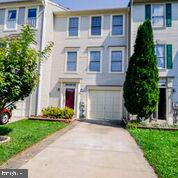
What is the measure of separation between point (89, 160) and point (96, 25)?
13.6 metres

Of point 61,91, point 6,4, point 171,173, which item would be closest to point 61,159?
point 171,173

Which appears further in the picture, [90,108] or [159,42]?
[90,108]

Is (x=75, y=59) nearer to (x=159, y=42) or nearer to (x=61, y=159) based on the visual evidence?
(x=159, y=42)

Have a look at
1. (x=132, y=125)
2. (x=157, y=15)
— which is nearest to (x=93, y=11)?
(x=157, y=15)

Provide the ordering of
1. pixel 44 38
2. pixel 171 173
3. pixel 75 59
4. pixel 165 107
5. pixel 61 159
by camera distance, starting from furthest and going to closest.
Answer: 1. pixel 75 59
2. pixel 44 38
3. pixel 165 107
4. pixel 61 159
5. pixel 171 173

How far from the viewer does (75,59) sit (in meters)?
18.5

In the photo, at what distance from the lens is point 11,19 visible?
1809 cm

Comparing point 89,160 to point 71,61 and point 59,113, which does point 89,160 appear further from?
point 71,61

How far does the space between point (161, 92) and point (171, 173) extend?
11.0 meters

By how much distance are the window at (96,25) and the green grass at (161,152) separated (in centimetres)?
973

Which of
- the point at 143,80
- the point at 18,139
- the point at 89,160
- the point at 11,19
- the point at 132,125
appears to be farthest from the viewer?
the point at 11,19

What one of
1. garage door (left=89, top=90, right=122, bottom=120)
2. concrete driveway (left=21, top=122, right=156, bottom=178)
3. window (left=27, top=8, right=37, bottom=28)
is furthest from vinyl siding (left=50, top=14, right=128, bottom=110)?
concrete driveway (left=21, top=122, right=156, bottom=178)

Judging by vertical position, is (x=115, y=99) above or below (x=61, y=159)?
above

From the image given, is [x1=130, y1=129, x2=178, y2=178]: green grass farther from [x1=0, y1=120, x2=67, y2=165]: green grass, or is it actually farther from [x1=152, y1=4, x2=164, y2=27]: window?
Result: [x1=152, y1=4, x2=164, y2=27]: window
